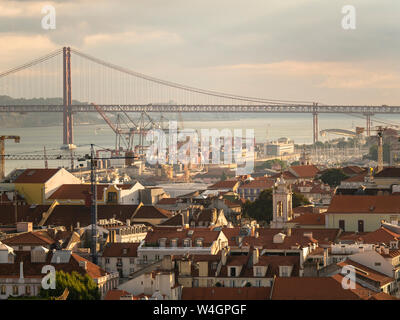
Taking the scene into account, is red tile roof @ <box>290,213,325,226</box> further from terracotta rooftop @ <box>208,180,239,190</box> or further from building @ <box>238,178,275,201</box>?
terracotta rooftop @ <box>208,180,239,190</box>

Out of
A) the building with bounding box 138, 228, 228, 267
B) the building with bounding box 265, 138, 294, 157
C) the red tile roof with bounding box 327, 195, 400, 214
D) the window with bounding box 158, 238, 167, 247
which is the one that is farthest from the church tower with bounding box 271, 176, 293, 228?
the building with bounding box 265, 138, 294, 157

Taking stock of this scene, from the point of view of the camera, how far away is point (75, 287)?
1270 centimetres

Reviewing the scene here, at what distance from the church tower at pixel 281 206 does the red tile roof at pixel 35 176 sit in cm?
744

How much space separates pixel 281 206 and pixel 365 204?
5.19 ft

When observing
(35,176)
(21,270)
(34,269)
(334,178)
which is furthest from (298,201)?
(21,270)

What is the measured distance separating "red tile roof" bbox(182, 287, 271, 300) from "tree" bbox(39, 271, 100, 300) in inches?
44.8

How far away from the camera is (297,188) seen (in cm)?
3359

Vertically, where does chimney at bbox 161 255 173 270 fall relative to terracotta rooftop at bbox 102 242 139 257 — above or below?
above

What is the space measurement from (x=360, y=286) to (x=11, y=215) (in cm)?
1367

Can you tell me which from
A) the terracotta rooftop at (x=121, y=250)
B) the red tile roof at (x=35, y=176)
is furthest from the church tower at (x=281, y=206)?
the red tile roof at (x=35, y=176)

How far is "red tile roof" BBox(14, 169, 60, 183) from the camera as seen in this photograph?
92.5ft

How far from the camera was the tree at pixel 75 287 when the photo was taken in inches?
495

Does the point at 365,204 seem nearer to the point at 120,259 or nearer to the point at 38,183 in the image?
the point at 120,259

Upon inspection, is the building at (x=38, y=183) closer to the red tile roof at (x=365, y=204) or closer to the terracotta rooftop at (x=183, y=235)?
the red tile roof at (x=365, y=204)
